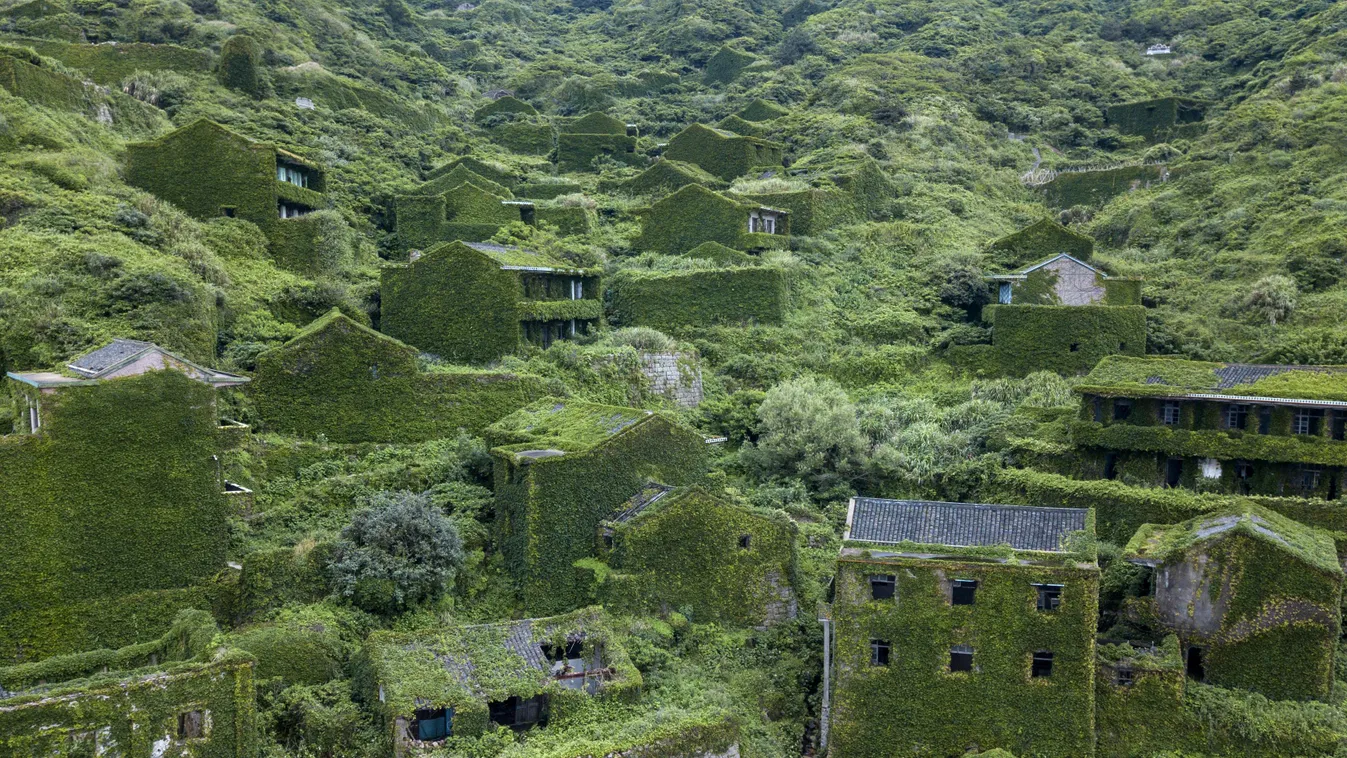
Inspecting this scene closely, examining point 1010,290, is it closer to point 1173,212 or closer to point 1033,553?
point 1173,212

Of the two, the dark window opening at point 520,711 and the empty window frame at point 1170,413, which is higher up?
the empty window frame at point 1170,413

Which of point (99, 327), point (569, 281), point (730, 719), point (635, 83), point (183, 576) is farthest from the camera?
point (635, 83)

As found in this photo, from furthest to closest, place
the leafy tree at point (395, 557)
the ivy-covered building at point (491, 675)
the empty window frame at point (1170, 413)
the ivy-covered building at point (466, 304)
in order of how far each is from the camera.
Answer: the ivy-covered building at point (466, 304), the empty window frame at point (1170, 413), the leafy tree at point (395, 557), the ivy-covered building at point (491, 675)

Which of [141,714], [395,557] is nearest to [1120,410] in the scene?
[395,557]

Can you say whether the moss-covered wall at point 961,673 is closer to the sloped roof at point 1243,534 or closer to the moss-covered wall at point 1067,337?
the sloped roof at point 1243,534

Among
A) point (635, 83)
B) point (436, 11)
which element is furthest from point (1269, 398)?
point (436, 11)

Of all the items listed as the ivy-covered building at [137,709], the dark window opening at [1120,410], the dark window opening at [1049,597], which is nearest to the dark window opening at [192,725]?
the ivy-covered building at [137,709]

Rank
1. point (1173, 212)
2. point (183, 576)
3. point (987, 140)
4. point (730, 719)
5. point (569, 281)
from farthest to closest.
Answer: point (987, 140) < point (1173, 212) < point (569, 281) < point (183, 576) < point (730, 719)
